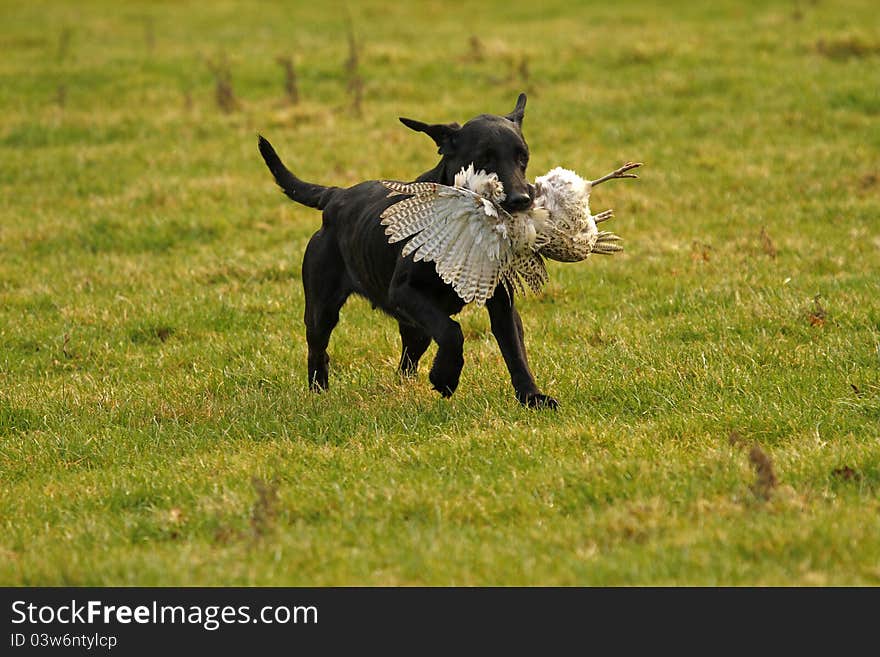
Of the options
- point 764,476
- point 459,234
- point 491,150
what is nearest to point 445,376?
point 459,234

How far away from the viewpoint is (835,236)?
35.4 ft

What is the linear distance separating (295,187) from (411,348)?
1471mm

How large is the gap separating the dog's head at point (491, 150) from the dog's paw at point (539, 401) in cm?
108

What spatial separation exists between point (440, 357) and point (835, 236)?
5768mm

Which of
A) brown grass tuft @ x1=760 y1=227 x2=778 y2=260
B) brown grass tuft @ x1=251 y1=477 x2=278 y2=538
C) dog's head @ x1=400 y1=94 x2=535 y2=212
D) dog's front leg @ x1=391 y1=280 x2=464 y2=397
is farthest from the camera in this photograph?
brown grass tuft @ x1=760 y1=227 x2=778 y2=260

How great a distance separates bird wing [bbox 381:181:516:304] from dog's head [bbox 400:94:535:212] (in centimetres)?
15

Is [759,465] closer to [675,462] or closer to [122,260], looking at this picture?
[675,462]

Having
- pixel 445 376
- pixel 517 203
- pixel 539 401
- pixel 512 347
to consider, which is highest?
pixel 517 203

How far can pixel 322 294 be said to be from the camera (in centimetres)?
775

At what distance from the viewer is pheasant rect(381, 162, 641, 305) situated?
6094mm

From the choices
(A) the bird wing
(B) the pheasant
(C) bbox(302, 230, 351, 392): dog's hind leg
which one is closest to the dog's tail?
(C) bbox(302, 230, 351, 392): dog's hind leg

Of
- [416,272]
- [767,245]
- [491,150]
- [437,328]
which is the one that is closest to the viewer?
[491,150]

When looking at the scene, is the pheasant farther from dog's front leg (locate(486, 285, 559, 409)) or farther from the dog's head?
dog's front leg (locate(486, 285, 559, 409))

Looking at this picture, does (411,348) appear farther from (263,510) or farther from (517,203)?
(263,510)
